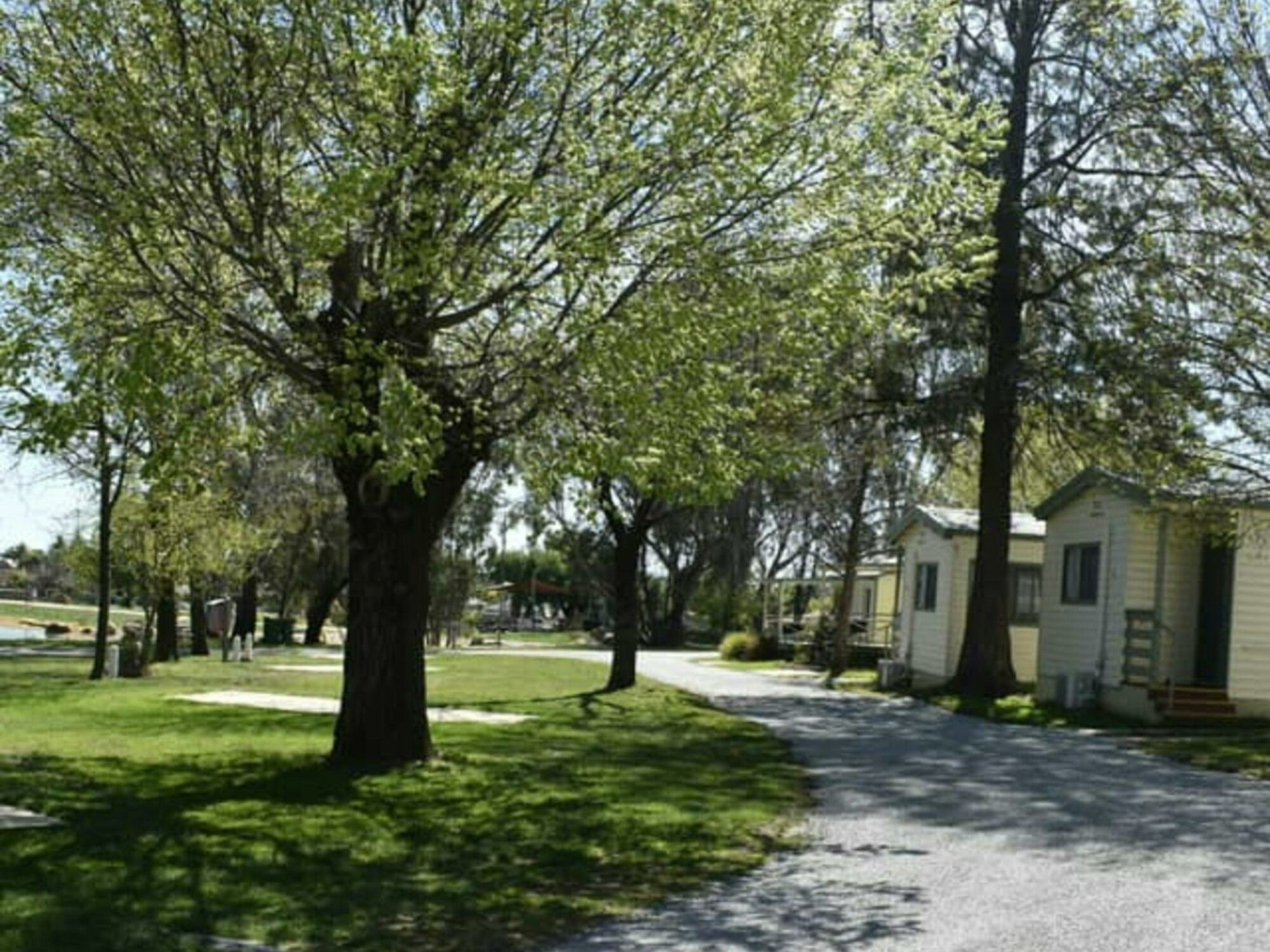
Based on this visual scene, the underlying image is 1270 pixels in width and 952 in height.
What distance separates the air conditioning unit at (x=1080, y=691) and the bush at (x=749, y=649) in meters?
17.1

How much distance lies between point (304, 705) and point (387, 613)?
24.9ft

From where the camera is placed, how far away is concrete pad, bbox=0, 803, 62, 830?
31.2 feet

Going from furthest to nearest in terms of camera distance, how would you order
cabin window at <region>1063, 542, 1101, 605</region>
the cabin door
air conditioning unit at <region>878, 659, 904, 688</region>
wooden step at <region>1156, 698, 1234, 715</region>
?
air conditioning unit at <region>878, 659, 904, 688</region> → cabin window at <region>1063, 542, 1101, 605</region> → the cabin door → wooden step at <region>1156, 698, 1234, 715</region>

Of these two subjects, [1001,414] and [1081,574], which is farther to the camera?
[1001,414]

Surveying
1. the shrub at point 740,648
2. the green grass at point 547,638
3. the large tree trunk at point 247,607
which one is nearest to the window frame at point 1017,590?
the shrub at point 740,648

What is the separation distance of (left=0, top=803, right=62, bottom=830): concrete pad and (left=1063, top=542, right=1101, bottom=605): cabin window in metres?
18.2

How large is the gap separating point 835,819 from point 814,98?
550cm

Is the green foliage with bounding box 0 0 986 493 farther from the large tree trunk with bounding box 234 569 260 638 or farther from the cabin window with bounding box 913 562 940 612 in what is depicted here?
the large tree trunk with bounding box 234 569 260 638

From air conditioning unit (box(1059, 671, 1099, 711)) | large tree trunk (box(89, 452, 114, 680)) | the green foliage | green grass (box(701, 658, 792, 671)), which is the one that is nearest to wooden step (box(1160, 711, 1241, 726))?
air conditioning unit (box(1059, 671, 1099, 711))

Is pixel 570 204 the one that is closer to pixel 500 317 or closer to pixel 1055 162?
pixel 500 317

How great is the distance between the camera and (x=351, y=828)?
403 inches

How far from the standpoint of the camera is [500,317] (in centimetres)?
1185

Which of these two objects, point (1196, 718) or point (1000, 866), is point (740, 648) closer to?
point (1196, 718)

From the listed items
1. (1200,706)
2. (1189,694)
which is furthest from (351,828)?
(1189,694)
